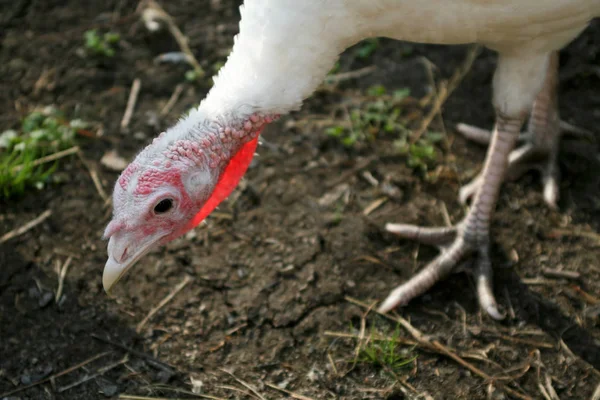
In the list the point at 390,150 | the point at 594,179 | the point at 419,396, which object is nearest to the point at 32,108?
the point at 390,150

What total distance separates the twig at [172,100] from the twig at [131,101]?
0.22 metres

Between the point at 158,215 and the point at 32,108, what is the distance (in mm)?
2159

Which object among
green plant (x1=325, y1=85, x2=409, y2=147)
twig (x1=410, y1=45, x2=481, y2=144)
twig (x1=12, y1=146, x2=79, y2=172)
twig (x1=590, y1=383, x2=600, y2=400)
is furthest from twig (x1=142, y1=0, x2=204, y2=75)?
twig (x1=590, y1=383, x2=600, y2=400)

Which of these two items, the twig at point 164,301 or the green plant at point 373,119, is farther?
the green plant at point 373,119

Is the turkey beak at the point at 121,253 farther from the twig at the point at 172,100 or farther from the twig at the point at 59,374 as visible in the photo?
the twig at the point at 172,100

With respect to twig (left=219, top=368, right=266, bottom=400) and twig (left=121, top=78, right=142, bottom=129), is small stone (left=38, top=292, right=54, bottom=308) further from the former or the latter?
twig (left=121, top=78, right=142, bottom=129)

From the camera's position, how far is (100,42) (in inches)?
185

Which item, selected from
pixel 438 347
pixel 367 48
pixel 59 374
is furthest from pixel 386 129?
pixel 59 374

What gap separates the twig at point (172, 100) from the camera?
434cm

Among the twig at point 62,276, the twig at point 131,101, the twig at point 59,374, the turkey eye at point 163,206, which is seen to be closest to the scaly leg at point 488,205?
the turkey eye at point 163,206

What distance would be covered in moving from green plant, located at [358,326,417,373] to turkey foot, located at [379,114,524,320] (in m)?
0.23

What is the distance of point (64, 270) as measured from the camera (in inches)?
137

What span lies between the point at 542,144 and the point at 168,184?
2447 millimetres

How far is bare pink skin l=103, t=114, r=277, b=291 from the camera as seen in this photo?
2625 mm
